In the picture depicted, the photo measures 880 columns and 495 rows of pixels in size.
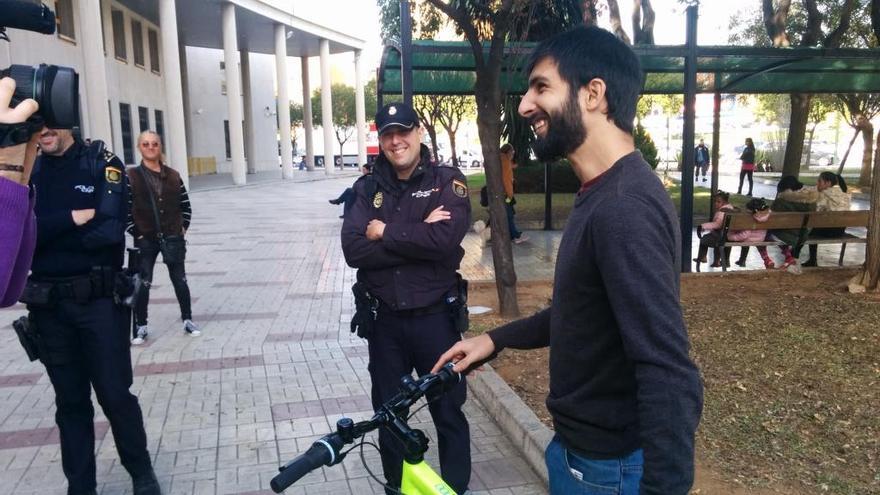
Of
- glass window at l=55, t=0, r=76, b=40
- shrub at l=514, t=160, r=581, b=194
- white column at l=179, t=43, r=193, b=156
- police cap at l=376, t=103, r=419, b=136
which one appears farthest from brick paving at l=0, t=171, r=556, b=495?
white column at l=179, t=43, r=193, b=156

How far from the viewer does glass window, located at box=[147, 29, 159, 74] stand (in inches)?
1275

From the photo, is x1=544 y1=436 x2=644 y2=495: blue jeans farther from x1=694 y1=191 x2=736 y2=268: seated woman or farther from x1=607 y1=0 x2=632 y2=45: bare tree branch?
x1=607 y1=0 x2=632 y2=45: bare tree branch

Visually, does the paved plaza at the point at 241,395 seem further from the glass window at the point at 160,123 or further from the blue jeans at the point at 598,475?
the glass window at the point at 160,123

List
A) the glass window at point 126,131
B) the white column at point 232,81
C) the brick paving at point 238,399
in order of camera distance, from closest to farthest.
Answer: the brick paving at point 238,399, the glass window at point 126,131, the white column at point 232,81

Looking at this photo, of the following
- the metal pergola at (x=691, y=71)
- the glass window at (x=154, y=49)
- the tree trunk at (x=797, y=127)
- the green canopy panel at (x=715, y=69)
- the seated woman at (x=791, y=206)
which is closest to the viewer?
the metal pergola at (x=691, y=71)

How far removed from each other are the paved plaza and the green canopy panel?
307 centimetres

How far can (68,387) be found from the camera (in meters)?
3.27

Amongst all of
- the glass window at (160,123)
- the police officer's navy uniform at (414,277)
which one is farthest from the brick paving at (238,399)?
the glass window at (160,123)

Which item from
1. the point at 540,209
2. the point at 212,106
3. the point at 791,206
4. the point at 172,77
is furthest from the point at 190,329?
the point at 212,106

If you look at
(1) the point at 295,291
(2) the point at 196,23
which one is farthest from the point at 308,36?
(1) the point at 295,291

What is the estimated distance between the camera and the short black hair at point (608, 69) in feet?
5.17

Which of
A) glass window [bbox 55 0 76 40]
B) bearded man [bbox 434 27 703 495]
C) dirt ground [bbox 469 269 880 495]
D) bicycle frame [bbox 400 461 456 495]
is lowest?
dirt ground [bbox 469 269 880 495]

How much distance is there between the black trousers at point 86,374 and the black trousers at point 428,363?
1.24 meters

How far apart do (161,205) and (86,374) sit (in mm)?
3327
